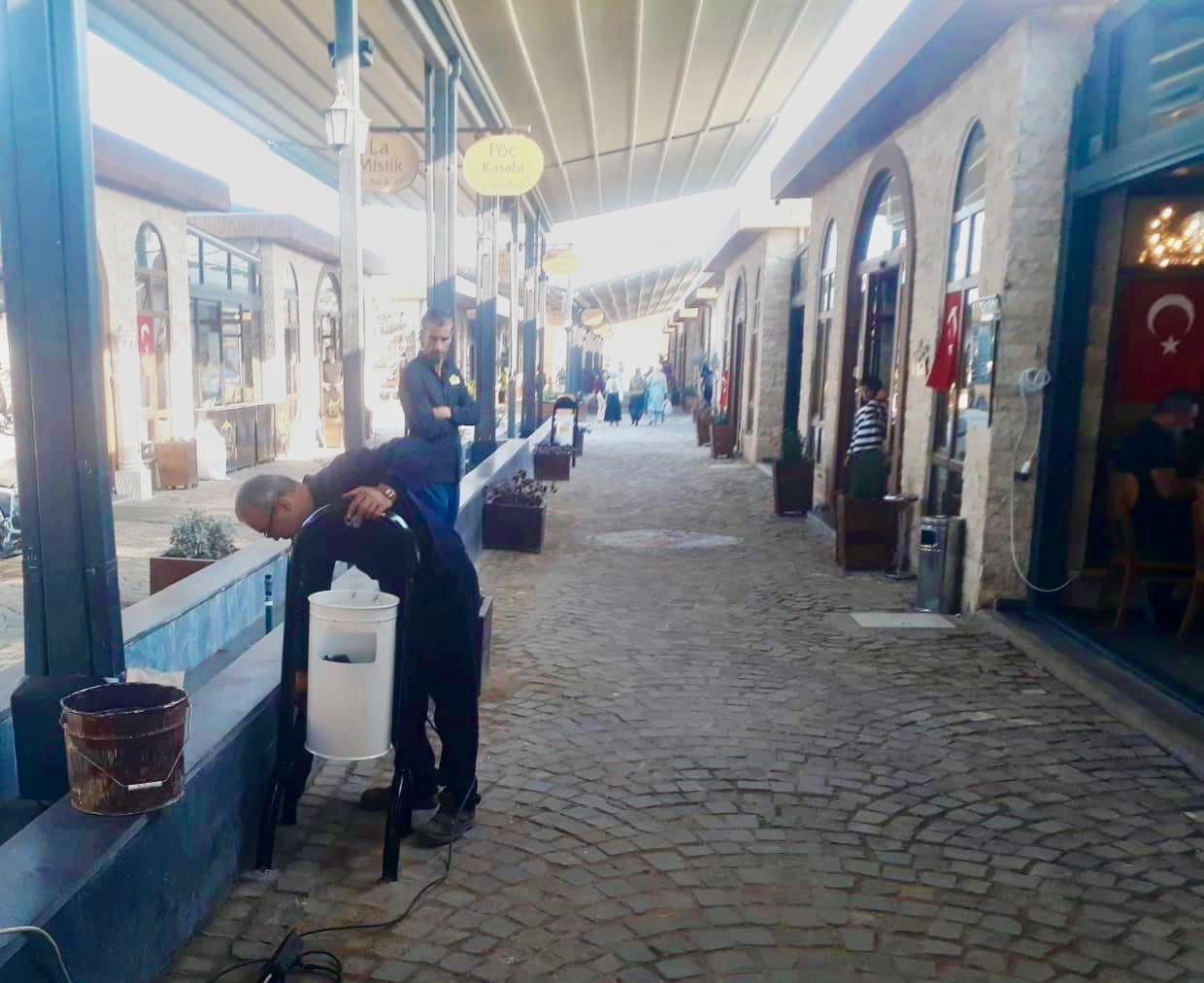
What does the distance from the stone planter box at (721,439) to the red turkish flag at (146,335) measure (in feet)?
29.6

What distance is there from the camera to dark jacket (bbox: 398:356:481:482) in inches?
243

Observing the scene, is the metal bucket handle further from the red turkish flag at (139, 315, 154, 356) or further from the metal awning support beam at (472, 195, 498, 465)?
the red turkish flag at (139, 315, 154, 356)

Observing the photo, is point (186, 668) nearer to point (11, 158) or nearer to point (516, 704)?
point (516, 704)

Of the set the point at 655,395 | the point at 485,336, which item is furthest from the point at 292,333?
the point at 655,395

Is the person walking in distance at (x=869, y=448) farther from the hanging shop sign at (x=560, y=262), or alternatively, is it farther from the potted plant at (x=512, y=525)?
the hanging shop sign at (x=560, y=262)

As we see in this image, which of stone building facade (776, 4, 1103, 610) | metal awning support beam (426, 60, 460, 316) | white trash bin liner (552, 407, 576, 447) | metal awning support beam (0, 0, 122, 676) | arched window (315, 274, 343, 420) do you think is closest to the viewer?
Result: metal awning support beam (0, 0, 122, 676)

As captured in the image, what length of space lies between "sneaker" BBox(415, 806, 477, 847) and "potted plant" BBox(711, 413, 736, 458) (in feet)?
45.9

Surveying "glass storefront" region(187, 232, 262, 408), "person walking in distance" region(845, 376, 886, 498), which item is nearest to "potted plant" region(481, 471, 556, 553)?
"person walking in distance" region(845, 376, 886, 498)

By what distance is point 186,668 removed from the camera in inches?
190

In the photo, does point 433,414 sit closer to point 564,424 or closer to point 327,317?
point 564,424

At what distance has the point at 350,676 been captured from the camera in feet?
10.6

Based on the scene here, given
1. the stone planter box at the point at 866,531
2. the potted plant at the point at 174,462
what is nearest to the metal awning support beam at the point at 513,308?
the potted plant at the point at 174,462

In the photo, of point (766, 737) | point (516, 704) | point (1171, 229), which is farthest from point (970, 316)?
point (516, 704)

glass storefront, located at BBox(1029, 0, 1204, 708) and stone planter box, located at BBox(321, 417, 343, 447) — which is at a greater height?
glass storefront, located at BBox(1029, 0, 1204, 708)
